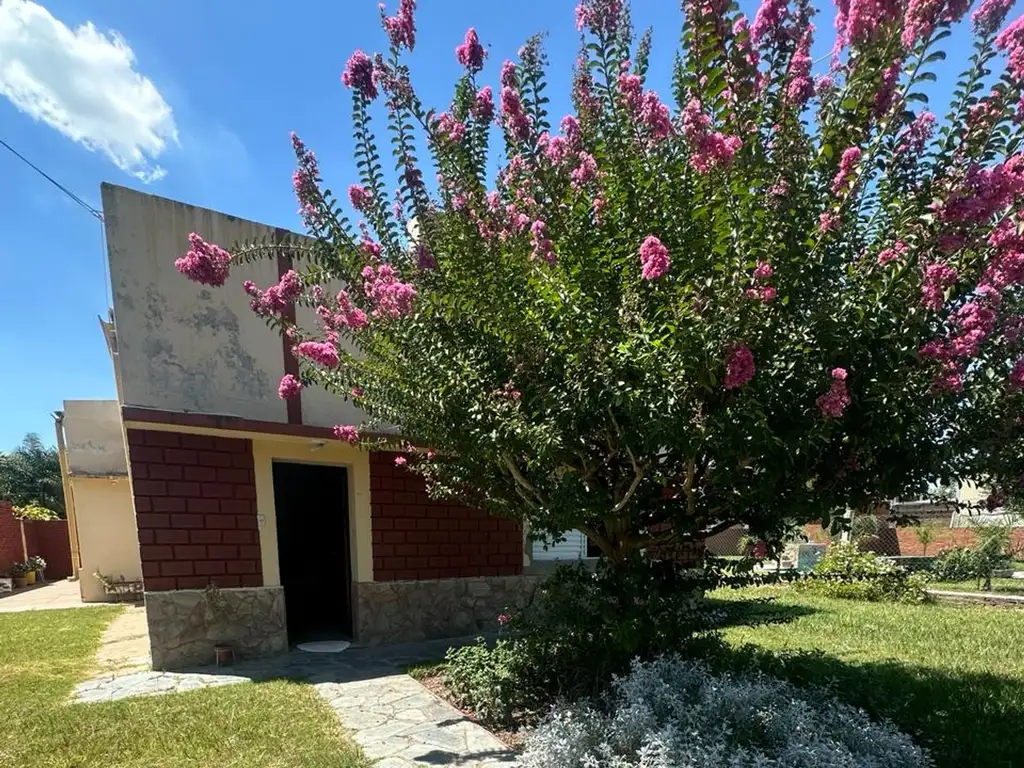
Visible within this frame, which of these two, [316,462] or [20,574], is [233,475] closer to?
[316,462]

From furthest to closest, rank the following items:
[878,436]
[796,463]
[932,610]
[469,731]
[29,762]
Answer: [932,610] → [469,731] → [29,762] → [796,463] → [878,436]

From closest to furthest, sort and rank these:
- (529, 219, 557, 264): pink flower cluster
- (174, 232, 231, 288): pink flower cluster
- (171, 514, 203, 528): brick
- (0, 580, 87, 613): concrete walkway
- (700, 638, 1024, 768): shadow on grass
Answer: (529, 219, 557, 264): pink flower cluster < (700, 638, 1024, 768): shadow on grass < (174, 232, 231, 288): pink flower cluster < (171, 514, 203, 528): brick < (0, 580, 87, 613): concrete walkway

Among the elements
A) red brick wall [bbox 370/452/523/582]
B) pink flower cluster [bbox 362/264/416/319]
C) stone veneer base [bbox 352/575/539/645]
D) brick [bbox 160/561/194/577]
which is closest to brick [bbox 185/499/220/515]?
brick [bbox 160/561/194/577]

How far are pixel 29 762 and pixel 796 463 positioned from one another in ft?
16.9

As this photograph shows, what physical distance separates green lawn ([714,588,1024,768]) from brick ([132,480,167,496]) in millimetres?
5520

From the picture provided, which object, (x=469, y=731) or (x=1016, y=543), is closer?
(x=469, y=731)

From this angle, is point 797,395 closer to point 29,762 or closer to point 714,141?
point 714,141

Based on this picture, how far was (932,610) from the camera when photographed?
8.81m

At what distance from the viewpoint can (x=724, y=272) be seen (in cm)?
286

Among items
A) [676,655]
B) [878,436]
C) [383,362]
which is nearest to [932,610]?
[676,655]

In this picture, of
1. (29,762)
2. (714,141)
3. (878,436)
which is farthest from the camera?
(29,762)

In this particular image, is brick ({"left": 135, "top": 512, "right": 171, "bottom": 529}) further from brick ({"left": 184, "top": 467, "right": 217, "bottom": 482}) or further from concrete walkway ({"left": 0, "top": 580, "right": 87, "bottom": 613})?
concrete walkway ({"left": 0, "top": 580, "right": 87, "bottom": 613})

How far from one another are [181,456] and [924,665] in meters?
7.59

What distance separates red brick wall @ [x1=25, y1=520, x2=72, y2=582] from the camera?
17.2 m
